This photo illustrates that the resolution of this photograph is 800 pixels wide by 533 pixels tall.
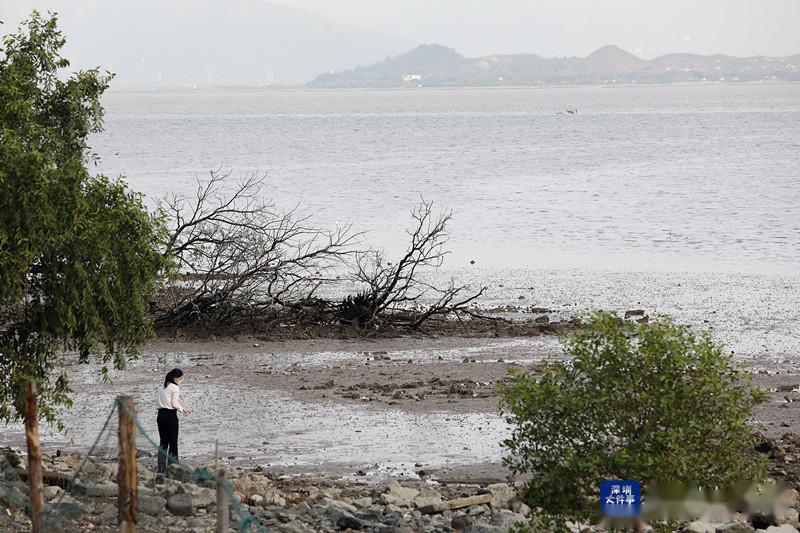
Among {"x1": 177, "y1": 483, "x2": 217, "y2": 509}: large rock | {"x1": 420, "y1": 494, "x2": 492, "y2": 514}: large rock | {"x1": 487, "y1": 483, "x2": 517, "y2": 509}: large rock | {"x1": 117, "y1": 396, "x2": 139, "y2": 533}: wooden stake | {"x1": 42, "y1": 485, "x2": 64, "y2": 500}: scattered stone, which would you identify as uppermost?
{"x1": 117, "y1": 396, "x2": 139, "y2": 533}: wooden stake

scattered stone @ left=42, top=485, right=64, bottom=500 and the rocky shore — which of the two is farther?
scattered stone @ left=42, top=485, right=64, bottom=500

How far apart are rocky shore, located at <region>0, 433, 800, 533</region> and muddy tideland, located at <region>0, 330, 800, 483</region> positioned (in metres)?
1.38

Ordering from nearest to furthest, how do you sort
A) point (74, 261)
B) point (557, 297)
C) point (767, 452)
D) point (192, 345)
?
point (74, 261) < point (767, 452) < point (192, 345) < point (557, 297)

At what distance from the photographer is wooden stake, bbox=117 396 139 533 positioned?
10.8m

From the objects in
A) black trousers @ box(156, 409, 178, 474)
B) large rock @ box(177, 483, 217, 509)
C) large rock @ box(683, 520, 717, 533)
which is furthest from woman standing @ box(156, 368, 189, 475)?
large rock @ box(683, 520, 717, 533)

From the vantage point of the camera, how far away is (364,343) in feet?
86.5

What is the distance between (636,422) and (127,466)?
4.60 m

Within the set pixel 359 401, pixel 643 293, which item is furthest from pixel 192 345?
pixel 643 293

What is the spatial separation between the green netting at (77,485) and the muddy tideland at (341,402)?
2179mm

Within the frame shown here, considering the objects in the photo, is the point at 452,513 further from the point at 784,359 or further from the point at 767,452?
the point at 784,359

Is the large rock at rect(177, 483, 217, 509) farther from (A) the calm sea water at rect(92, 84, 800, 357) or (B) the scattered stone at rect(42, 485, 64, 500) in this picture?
(A) the calm sea water at rect(92, 84, 800, 357)

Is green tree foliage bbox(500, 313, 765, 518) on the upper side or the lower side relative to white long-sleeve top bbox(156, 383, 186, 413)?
upper

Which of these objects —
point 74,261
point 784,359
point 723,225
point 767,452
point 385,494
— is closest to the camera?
point 74,261

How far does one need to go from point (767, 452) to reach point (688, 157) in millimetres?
82783
